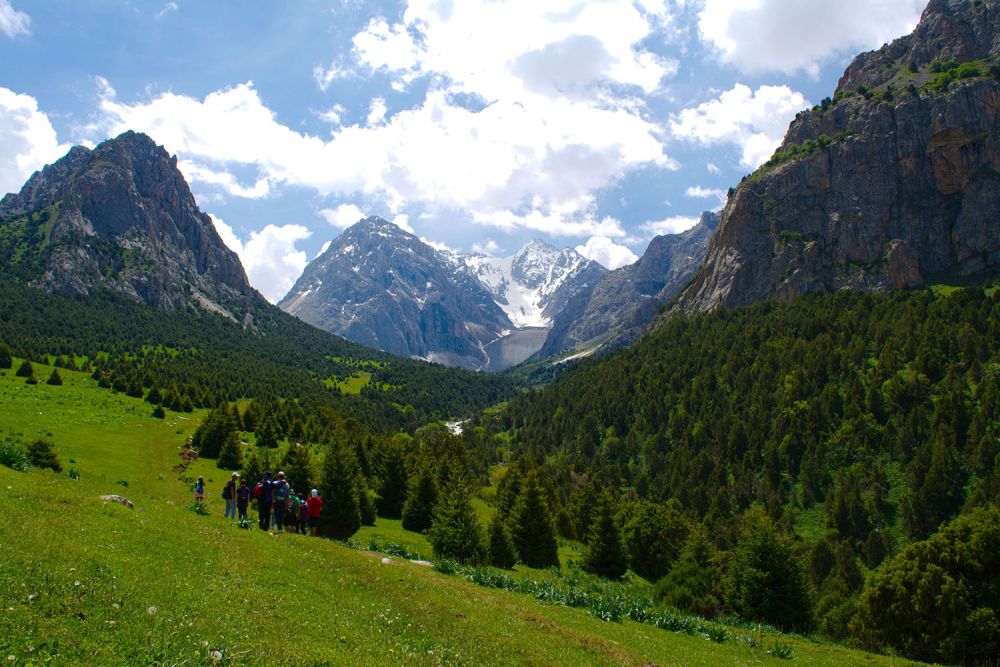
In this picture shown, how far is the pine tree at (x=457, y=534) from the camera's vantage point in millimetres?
40625

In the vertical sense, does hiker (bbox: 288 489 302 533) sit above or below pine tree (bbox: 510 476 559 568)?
above

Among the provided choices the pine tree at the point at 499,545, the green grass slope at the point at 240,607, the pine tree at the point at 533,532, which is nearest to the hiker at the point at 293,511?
the green grass slope at the point at 240,607

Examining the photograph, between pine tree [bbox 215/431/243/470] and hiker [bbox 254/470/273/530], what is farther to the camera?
pine tree [bbox 215/431/243/470]

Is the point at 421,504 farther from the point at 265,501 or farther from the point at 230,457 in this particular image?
the point at 265,501

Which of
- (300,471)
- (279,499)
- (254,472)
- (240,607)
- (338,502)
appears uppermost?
(240,607)

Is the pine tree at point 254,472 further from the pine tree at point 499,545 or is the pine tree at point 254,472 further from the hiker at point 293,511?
the pine tree at point 499,545

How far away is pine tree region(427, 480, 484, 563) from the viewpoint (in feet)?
133

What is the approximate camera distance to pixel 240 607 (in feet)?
53.3

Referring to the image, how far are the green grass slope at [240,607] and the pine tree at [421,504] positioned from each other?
33.2 m

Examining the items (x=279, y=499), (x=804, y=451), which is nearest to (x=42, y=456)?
(x=279, y=499)

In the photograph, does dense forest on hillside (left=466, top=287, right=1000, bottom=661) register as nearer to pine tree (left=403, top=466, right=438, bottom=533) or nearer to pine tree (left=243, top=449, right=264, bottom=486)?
pine tree (left=403, top=466, right=438, bottom=533)

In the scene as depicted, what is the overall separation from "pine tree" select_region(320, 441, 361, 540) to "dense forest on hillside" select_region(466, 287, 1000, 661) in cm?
2352

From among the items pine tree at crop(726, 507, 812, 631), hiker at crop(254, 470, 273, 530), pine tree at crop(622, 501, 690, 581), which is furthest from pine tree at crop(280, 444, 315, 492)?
pine tree at crop(622, 501, 690, 581)

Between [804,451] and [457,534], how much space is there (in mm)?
107267
